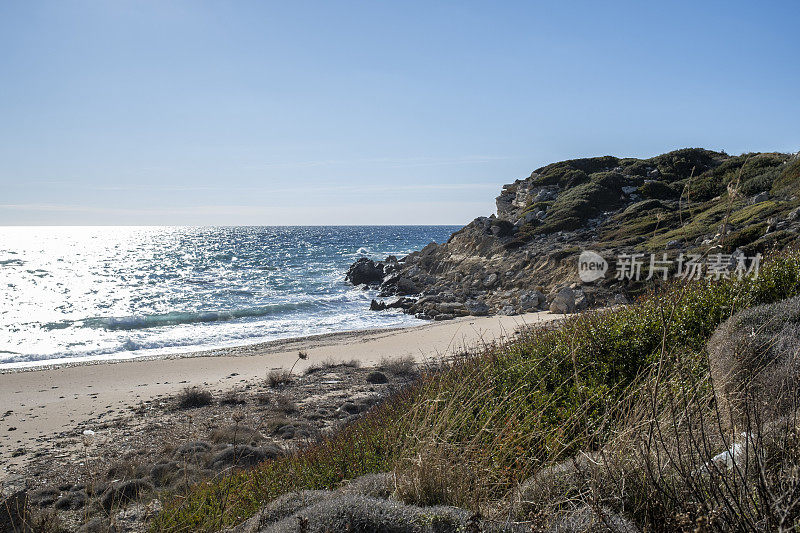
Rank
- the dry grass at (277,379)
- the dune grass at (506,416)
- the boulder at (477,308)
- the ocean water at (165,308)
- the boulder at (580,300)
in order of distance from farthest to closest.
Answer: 1. the boulder at (477,308)
2. the ocean water at (165,308)
3. the boulder at (580,300)
4. the dry grass at (277,379)
5. the dune grass at (506,416)

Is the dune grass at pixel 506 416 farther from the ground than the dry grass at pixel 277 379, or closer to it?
farther from the ground

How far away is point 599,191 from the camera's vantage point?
1422 inches

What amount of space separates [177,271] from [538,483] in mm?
54071

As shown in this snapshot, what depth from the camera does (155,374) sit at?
51.9 feet

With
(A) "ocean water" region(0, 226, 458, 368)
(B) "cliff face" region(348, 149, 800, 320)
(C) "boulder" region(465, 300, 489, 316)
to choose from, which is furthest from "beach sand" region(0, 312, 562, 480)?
(B) "cliff face" region(348, 149, 800, 320)

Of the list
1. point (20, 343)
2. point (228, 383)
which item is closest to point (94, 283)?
point (20, 343)

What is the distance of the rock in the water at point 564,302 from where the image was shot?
20619mm

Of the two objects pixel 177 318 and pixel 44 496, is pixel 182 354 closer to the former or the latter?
pixel 177 318

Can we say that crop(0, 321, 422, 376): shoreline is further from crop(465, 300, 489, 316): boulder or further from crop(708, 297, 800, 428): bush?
crop(708, 297, 800, 428): bush

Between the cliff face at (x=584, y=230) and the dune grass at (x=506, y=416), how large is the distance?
8708 millimetres

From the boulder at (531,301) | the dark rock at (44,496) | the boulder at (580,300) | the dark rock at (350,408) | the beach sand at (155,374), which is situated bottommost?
the beach sand at (155,374)

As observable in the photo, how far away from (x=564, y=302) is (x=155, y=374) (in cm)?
1641

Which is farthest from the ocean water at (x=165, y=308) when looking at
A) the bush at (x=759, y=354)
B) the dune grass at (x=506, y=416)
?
the bush at (x=759, y=354)

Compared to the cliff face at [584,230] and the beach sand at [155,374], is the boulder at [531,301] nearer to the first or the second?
the cliff face at [584,230]
